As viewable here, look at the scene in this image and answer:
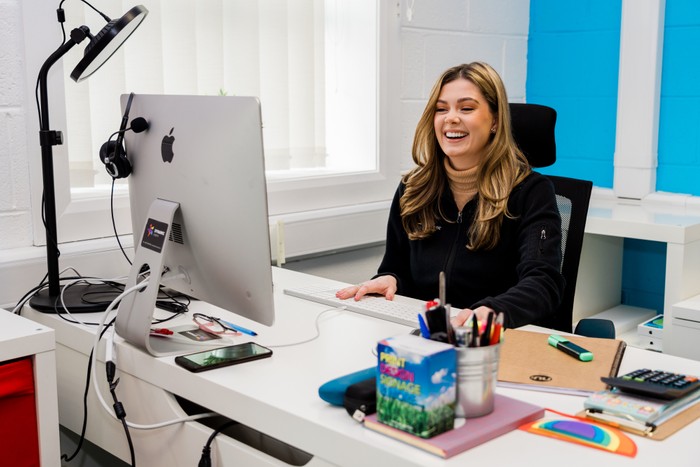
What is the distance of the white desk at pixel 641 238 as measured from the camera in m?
2.29

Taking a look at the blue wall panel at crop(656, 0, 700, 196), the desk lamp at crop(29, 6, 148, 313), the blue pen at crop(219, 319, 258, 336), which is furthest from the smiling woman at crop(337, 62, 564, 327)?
the blue wall panel at crop(656, 0, 700, 196)

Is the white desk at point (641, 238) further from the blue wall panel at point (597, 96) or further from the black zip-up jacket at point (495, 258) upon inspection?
the black zip-up jacket at point (495, 258)

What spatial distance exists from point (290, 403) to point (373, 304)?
0.60m

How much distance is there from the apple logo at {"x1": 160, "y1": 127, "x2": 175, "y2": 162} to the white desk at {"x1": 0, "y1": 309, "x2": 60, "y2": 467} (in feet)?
1.29

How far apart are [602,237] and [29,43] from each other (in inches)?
77.7

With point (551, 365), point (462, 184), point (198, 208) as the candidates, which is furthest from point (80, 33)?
point (551, 365)

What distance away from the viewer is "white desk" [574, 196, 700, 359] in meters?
2.29

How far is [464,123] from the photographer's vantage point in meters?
1.94

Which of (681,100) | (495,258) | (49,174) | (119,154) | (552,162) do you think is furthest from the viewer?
(681,100)

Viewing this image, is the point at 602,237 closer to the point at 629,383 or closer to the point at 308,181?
the point at 308,181

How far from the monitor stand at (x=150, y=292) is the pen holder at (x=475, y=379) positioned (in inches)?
23.3

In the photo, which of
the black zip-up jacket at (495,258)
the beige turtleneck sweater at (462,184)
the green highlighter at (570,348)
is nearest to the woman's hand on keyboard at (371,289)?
the black zip-up jacket at (495,258)

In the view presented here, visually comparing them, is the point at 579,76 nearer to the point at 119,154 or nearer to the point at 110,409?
the point at 119,154

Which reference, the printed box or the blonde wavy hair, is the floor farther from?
the printed box
